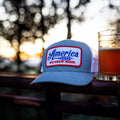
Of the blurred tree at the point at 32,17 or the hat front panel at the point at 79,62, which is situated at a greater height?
the blurred tree at the point at 32,17

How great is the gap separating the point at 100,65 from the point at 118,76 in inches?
4.3

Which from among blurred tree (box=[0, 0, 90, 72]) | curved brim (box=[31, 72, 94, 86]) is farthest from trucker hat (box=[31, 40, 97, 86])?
blurred tree (box=[0, 0, 90, 72])

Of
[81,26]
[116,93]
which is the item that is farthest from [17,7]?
[116,93]

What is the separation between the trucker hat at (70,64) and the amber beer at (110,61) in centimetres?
5

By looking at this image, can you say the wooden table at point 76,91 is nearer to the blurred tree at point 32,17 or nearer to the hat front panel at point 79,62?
the hat front panel at point 79,62

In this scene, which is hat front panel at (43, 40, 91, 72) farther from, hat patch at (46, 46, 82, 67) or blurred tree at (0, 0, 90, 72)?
blurred tree at (0, 0, 90, 72)

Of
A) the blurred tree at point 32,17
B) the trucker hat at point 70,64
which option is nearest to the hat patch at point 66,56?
the trucker hat at point 70,64

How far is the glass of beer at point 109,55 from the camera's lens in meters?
1.00

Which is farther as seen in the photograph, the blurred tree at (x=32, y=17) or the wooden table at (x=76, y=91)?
the blurred tree at (x=32, y=17)

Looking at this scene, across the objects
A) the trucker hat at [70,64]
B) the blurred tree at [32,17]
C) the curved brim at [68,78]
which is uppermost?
the blurred tree at [32,17]

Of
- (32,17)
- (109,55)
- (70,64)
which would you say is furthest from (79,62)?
(32,17)

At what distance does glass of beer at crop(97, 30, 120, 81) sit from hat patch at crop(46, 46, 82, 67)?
129 mm

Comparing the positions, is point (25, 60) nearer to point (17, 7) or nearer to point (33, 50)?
point (33, 50)

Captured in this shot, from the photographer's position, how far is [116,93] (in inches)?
39.9
